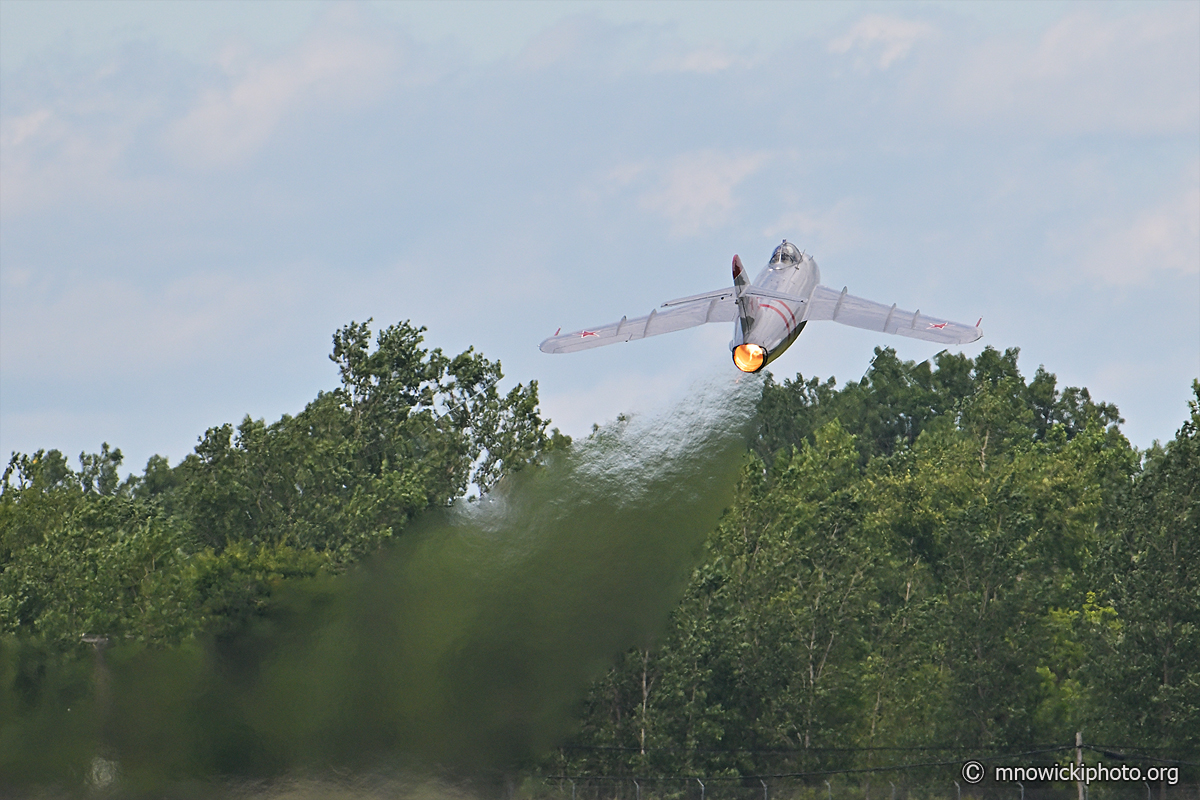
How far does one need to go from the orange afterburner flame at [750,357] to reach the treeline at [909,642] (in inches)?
678

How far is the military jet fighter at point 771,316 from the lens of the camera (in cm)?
3086

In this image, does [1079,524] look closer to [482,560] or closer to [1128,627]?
[1128,627]

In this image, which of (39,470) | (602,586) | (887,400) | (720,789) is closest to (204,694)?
(602,586)

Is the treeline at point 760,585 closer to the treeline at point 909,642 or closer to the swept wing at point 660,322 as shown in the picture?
the treeline at point 909,642

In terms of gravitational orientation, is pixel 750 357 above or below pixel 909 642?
above

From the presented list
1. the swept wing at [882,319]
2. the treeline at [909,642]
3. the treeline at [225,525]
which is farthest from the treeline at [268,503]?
the swept wing at [882,319]

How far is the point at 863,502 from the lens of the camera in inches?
2427

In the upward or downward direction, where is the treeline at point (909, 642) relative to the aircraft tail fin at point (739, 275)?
downward

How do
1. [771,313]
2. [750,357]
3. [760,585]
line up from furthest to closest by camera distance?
[760,585]
[771,313]
[750,357]

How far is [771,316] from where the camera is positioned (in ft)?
102

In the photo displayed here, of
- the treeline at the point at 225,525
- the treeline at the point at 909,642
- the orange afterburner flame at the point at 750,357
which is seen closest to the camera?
the orange afterburner flame at the point at 750,357

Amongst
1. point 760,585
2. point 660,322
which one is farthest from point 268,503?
point 660,322

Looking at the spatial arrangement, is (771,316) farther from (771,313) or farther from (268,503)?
(268,503)

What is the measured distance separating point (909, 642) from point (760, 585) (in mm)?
5218
